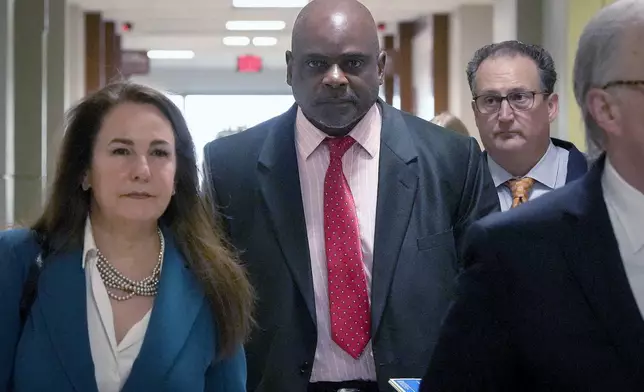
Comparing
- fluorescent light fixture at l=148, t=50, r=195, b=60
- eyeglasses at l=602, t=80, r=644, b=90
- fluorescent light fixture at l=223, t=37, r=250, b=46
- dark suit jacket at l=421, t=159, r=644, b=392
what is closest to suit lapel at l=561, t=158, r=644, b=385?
dark suit jacket at l=421, t=159, r=644, b=392

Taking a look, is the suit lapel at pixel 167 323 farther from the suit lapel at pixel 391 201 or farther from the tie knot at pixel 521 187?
the tie knot at pixel 521 187

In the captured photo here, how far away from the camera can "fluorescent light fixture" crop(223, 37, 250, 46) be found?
11.3 m

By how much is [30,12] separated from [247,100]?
10378 mm

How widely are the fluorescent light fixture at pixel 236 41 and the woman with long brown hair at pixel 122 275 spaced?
9376 millimetres

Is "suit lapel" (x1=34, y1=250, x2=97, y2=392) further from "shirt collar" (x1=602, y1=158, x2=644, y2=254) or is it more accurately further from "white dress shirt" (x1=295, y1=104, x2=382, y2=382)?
"shirt collar" (x1=602, y1=158, x2=644, y2=254)

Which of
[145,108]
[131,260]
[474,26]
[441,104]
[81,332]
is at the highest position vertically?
[474,26]

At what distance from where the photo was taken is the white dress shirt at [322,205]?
196 centimetres

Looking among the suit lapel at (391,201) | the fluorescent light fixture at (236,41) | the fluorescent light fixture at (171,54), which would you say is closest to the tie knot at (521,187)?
the suit lapel at (391,201)

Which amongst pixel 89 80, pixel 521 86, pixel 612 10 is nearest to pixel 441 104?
pixel 89 80

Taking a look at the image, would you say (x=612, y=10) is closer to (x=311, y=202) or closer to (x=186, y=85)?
(x=311, y=202)

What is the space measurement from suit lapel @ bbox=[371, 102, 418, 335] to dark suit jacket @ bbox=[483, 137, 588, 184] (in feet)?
1.89

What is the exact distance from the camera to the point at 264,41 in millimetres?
11508

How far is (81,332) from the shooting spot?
181cm

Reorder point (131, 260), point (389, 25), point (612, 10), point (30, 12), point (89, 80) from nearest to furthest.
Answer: point (612, 10)
point (131, 260)
point (30, 12)
point (89, 80)
point (389, 25)
